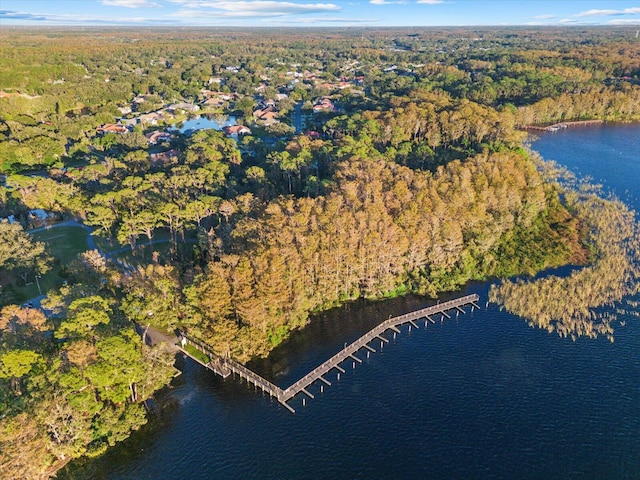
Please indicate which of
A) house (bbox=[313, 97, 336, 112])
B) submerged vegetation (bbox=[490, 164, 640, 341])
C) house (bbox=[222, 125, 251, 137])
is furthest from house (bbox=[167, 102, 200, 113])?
submerged vegetation (bbox=[490, 164, 640, 341])

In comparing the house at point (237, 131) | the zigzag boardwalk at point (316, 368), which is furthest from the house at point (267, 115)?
the zigzag boardwalk at point (316, 368)

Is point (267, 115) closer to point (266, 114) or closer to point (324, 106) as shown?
point (266, 114)

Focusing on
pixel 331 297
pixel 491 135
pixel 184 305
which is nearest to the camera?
pixel 184 305

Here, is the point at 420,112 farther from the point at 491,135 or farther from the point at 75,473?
the point at 75,473

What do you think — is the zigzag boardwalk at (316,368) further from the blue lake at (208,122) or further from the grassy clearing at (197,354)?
the blue lake at (208,122)

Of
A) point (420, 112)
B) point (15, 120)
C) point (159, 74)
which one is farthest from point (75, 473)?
point (159, 74)

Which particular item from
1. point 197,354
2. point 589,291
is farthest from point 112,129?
point 589,291
